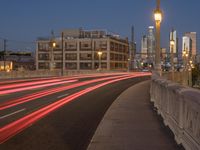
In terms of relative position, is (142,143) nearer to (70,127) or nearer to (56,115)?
(70,127)

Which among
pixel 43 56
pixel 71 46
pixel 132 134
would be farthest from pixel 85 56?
pixel 132 134

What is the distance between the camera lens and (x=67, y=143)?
10266 millimetres

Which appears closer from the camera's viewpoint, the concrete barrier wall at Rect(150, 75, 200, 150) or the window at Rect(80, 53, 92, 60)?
the concrete barrier wall at Rect(150, 75, 200, 150)

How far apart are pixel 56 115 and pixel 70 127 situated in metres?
3.24

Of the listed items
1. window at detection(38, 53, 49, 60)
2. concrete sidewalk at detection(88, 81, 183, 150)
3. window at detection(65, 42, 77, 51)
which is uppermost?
window at detection(65, 42, 77, 51)

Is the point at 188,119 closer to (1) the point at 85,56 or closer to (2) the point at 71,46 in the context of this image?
(1) the point at 85,56

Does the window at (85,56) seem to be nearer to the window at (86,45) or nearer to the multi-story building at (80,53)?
the multi-story building at (80,53)

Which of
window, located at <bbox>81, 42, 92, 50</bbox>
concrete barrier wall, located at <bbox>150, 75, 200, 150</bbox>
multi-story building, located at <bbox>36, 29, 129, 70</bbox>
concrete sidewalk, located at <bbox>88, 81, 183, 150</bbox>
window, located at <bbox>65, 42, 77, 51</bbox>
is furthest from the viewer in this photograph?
window, located at <bbox>65, 42, 77, 51</bbox>

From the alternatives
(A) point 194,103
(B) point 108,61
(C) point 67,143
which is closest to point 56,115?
(C) point 67,143

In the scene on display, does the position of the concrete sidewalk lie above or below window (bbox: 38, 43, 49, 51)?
below

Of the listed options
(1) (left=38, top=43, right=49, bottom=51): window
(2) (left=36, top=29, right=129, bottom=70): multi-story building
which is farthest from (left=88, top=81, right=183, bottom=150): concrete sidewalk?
(1) (left=38, top=43, right=49, bottom=51): window

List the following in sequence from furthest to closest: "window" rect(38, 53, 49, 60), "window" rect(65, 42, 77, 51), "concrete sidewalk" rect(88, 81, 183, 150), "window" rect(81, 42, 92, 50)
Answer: "window" rect(38, 53, 49, 60)
"window" rect(65, 42, 77, 51)
"window" rect(81, 42, 92, 50)
"concrete sidewalk" rect(88, 81, 183, 150)

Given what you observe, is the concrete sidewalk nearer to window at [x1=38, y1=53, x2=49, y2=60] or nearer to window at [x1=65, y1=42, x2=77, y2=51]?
window at [x1=65, y1=42, x2=77, y2=51]

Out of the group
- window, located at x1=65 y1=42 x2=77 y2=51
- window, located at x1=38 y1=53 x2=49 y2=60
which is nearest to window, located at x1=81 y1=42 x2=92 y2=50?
window, located at x1=65 y1=42 x2=77 y2=51
